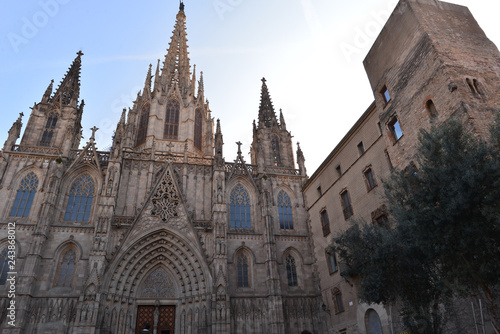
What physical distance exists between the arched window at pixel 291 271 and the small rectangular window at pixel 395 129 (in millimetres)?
12463

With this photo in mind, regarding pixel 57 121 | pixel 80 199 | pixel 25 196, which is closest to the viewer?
pixel 25 196

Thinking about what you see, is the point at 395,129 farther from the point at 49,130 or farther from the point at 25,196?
the point at 49,130

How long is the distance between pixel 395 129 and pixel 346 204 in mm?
5897

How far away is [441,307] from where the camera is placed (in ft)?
41.0

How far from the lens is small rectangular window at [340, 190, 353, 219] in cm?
1985

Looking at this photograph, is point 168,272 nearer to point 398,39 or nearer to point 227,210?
point 227,210

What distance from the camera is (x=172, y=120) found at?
105 feet

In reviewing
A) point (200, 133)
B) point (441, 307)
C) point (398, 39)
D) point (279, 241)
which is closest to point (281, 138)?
point (200, 133)

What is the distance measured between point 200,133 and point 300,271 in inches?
650

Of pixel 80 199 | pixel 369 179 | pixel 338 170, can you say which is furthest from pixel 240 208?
pixel 80 199

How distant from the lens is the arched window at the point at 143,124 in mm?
30828

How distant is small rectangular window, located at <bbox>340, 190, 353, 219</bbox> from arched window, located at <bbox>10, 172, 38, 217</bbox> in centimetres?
2091

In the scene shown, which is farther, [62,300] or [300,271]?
[300,271]

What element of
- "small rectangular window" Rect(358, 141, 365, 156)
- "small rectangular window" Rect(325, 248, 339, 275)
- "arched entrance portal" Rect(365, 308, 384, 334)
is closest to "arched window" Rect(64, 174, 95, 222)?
"small rectangular window" Rect(325, 248, 339, 275)
